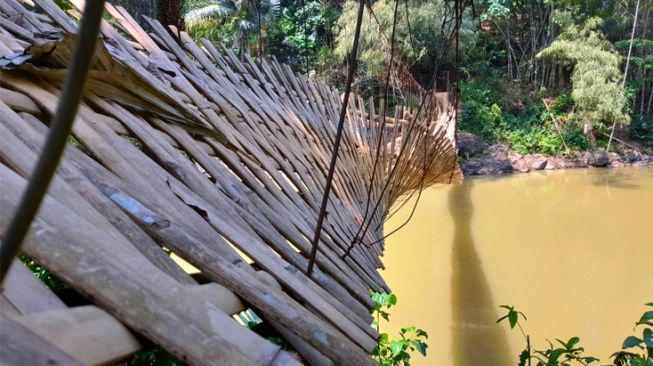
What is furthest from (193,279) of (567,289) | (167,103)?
(567,289)

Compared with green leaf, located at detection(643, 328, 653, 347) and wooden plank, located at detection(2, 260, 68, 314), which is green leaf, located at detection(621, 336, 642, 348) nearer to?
green leaf, located at detection(643, 328, 653, 347)

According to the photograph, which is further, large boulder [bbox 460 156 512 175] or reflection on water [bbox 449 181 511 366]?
large boulder [bbox 460 156 512 175]

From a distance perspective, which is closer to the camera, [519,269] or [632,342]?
[632,342]

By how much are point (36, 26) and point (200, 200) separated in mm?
585

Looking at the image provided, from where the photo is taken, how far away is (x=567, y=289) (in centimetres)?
489

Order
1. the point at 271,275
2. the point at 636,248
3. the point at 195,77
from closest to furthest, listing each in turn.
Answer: the point at 271,275, the point at 195,77, the point at 636,248

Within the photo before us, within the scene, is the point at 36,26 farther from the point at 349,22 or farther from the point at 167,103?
the point at 349,22

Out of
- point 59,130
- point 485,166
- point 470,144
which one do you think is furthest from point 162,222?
point 470,144

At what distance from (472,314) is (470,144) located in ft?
24.9

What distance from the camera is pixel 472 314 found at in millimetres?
4398

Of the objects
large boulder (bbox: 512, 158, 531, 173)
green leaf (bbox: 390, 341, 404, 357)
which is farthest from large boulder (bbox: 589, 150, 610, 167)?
green leaf (bbox: 390, 341, 404, 357)

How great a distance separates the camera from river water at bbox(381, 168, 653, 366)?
13.4ft

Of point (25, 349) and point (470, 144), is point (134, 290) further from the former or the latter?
point (470, 144)

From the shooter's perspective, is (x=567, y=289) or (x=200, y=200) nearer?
(x=200, y=200)
